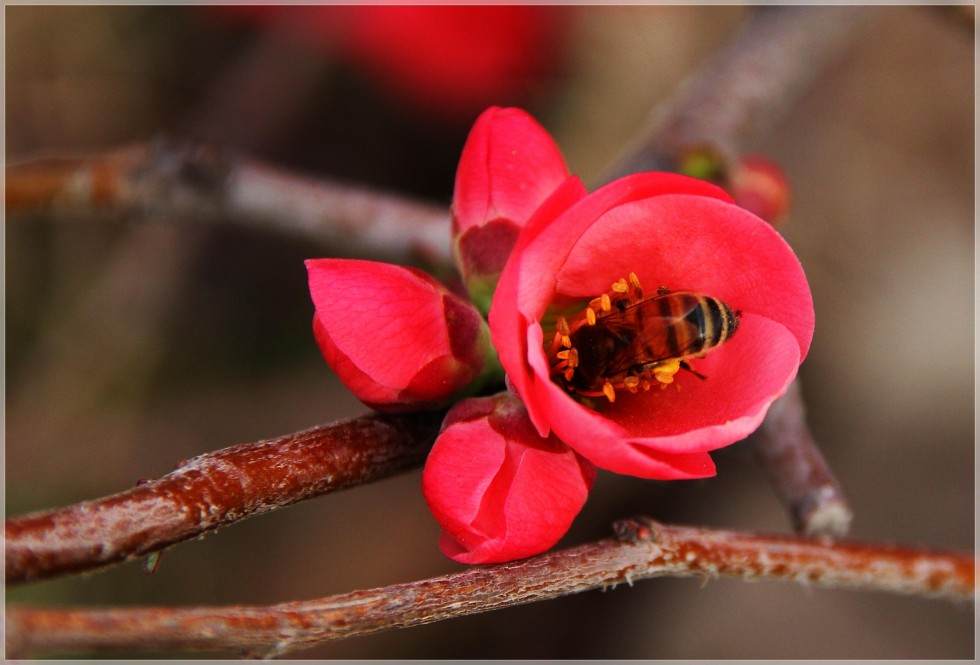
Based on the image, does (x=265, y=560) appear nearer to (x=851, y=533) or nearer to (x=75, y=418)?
(x=75, y=418)

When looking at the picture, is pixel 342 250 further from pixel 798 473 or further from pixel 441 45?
pixel 441 45

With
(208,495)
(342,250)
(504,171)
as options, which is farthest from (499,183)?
(342,250)

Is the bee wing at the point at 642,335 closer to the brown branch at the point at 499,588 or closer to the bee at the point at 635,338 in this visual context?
the bee at the point at 635,338

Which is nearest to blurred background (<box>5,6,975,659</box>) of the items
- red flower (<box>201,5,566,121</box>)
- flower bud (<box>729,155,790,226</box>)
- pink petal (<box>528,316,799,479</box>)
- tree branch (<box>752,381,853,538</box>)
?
red flower (<box>201,5,566,121</box>)

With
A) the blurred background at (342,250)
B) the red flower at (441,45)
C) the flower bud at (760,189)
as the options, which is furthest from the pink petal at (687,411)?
the red flower at (441,45)

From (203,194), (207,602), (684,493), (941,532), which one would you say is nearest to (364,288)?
(203,194)

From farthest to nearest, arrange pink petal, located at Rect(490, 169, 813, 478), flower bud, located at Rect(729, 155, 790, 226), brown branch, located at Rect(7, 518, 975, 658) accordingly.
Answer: flower bud, located at Rect(729, 155, 790, 226)
pink petal, located at Rect(490, 169, 813, 478)
brown branch, located at Rect(7, 518, 975, 658)

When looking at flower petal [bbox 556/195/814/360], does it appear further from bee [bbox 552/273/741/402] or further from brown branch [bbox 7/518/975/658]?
brown branch [bbox 7/518/975/658]
